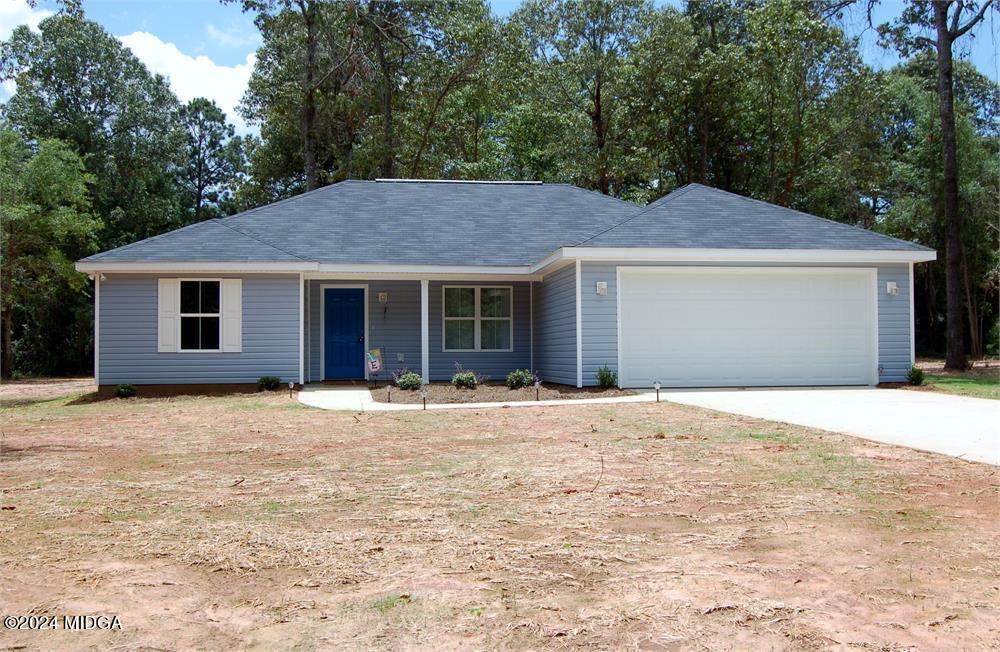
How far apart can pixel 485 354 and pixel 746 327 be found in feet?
19.0

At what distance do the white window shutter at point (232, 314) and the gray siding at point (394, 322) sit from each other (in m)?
2.26

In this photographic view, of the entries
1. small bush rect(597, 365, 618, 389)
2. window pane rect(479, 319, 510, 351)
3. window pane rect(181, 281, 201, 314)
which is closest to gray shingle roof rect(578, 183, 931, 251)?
small bush rect(597, 365, 618, 389)

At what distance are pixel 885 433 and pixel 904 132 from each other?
32.6 metres

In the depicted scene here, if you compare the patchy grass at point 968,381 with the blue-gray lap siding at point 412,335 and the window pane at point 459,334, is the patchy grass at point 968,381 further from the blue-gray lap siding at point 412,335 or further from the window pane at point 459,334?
the window pane at point 459,334

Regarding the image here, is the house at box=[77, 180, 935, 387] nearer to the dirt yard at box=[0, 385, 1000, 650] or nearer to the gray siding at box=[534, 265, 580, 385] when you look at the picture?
the gray siding at box=[534, 265, 580, 385]

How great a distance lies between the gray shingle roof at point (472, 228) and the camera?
14812 mm

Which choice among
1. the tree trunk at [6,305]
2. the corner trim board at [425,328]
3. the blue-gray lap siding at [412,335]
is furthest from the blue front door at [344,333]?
the tree trunk at [6,305]

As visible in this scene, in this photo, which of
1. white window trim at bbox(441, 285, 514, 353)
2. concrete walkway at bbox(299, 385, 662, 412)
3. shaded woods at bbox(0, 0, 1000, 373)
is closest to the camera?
concrete walkway at bbox(299, 385, 662, 412)

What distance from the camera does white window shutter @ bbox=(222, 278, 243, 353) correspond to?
1548cm

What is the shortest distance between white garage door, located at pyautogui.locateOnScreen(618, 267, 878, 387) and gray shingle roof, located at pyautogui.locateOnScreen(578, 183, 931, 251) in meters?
0.51

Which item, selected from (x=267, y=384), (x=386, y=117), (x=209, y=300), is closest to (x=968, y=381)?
(x=267, y=384)

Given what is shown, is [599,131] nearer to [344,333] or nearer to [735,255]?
[344,333]

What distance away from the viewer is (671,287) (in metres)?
14.6

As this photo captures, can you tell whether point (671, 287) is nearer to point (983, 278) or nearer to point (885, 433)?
point (885, 433)
